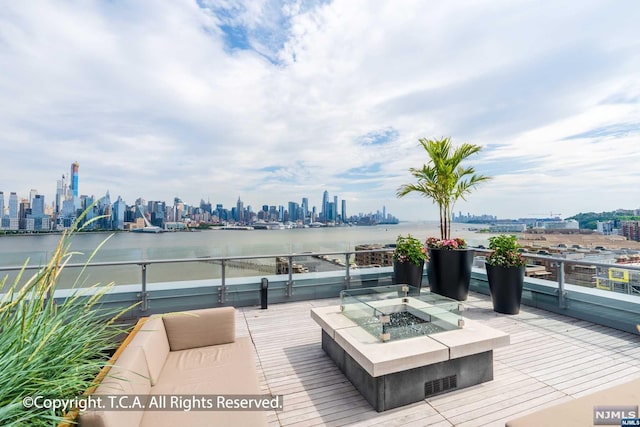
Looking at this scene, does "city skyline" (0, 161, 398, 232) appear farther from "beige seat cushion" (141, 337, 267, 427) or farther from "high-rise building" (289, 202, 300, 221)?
"beige seat cushion" (141, 337, 267, 427)

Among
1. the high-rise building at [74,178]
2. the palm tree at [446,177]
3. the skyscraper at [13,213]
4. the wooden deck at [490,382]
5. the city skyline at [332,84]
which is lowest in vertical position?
the wooden deck at [490,382]

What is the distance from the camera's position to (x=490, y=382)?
281cm

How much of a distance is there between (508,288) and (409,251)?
1.70m

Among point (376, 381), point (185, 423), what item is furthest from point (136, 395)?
point (376, 381)

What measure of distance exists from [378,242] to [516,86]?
4.25 meters

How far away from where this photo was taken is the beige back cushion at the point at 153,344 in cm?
209

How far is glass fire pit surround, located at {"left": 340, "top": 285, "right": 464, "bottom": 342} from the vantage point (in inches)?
117

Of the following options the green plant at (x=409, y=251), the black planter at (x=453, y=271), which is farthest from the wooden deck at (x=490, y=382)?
the green plant at (x=409, y=251)

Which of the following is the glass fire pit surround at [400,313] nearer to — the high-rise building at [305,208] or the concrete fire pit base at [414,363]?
the concrete fire pit base at [414,363]

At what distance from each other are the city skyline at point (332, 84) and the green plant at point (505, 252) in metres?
1.41

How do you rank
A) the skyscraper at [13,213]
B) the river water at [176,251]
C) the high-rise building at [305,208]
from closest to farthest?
the skyscraper at [13,213] < the river water at [176,251] < the high-rise building at [305,208]

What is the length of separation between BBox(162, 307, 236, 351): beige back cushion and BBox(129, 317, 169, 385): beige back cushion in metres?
0.08

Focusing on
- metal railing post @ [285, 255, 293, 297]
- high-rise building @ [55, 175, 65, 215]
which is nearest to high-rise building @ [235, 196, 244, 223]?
metal railing post @ [285, 255, 293, 297]

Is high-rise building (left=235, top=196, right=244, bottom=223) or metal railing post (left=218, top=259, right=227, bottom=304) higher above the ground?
high-rise building (left=235, top=196, right=244, bottom=223)
